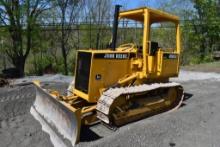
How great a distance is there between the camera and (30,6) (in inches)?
662

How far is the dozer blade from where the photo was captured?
18.0 feet

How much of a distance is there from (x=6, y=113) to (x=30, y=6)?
10.5m

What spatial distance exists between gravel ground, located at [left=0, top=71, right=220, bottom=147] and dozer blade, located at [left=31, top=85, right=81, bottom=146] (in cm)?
15

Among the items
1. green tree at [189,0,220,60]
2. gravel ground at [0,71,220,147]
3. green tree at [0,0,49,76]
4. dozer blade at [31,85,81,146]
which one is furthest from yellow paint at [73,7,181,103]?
green tree at [189,0,220,60]

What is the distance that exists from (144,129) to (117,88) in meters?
1.03

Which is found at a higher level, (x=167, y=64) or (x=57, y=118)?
(x=167, y=64)

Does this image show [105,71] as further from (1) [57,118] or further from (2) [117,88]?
(1) [57,118]

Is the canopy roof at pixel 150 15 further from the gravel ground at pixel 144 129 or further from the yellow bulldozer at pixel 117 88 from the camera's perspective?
the gravel ground at pixel 144 129

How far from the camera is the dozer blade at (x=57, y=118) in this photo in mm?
5500

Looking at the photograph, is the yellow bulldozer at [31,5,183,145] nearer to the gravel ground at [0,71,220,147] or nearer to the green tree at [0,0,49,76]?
the gravel ground at [0,71,220,147]

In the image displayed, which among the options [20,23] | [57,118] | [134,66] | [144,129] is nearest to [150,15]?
[134,66]

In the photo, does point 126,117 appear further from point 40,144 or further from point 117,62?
point 40,144

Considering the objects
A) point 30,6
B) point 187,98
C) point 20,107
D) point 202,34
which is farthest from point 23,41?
point 202,34

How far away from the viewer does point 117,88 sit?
6.36m
